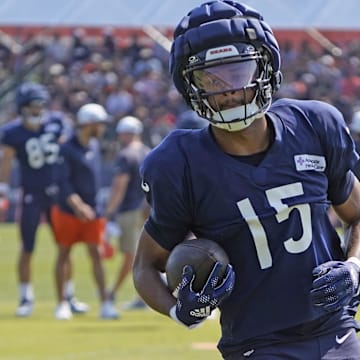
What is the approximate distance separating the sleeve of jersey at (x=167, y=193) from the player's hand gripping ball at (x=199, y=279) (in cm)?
11

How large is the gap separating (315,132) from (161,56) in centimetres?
2206

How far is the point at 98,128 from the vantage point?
10.8 meters

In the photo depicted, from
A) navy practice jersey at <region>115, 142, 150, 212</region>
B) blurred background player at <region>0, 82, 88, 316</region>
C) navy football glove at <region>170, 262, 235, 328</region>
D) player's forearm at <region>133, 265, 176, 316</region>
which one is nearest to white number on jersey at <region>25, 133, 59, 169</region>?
blurred background player at <region>0, 82, 88, 316</region>

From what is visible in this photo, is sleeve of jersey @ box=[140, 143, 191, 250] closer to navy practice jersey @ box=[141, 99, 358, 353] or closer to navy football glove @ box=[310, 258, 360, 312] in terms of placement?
navy practice jersey @ box=[141, 99, 358, 353]

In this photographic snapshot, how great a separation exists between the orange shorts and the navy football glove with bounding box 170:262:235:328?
7.31 meters

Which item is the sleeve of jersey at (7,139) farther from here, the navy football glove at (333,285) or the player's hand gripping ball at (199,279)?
the navy football glove at (333,285)

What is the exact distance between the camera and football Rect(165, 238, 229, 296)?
346 cm

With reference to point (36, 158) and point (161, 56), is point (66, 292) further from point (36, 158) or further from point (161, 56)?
point (161, 56)

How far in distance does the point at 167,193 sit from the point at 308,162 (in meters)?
0.45

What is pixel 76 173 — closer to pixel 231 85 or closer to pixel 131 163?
pixel 131 163

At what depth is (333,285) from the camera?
3400 millimetres

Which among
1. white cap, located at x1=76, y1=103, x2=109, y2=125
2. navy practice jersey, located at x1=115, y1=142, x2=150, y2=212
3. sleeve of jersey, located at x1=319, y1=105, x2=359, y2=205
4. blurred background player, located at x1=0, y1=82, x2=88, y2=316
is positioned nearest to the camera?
sleeve of jersey, located at x1=319, y1=105, x2=359, y2=205

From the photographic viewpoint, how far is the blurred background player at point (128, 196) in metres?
11.5

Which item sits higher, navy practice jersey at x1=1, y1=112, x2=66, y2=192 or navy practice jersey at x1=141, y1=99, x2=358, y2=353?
navy practice jersey at x1=141, y1=99, x2=358, y2=353
